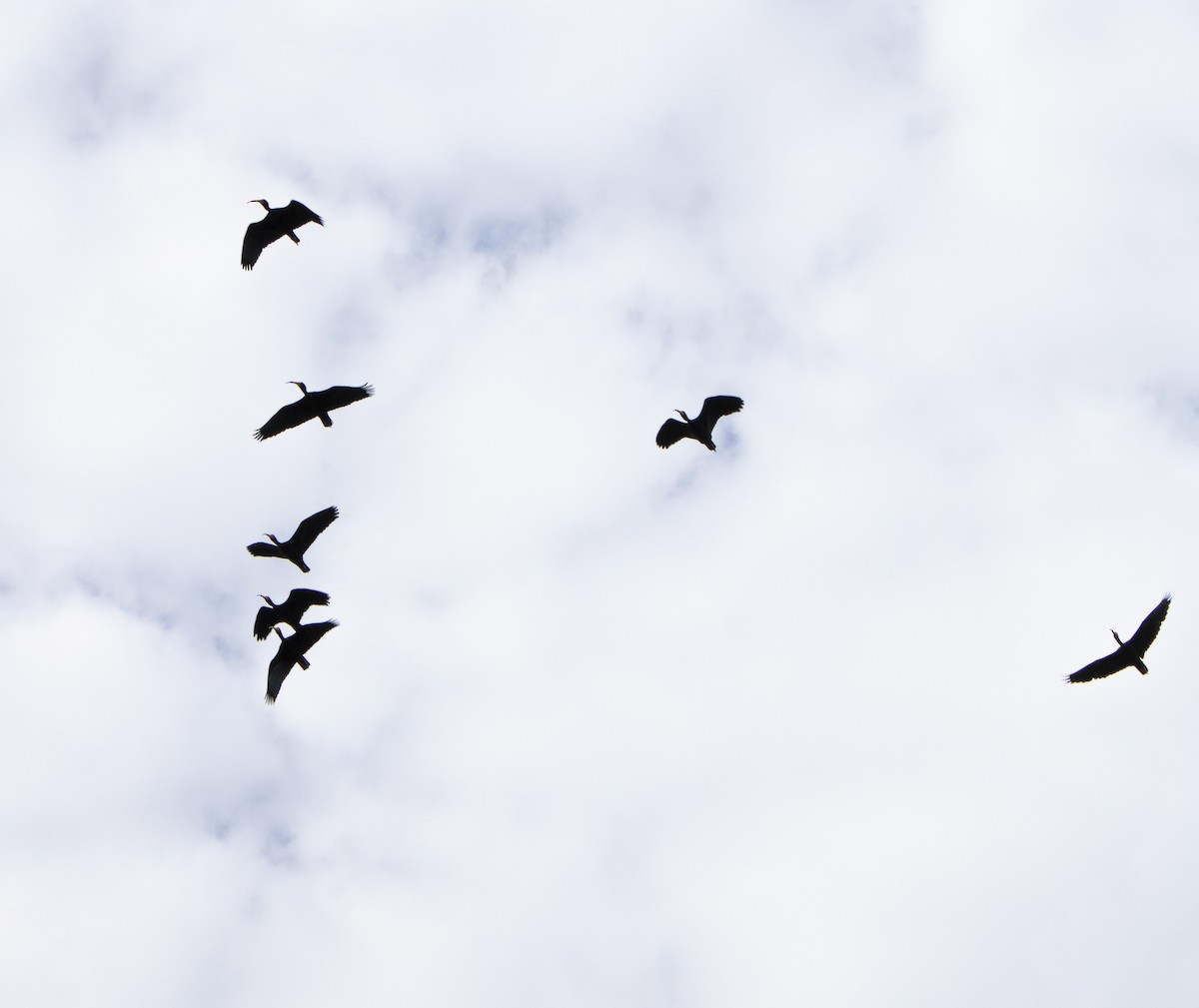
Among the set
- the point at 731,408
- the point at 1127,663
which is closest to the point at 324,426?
the point at 731,408

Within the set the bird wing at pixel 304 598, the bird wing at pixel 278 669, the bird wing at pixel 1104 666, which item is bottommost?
the bird wing at pixel 1104 666

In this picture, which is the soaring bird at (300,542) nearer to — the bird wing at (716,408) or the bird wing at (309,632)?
the bird wing at (309,632)

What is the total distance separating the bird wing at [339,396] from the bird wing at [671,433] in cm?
861

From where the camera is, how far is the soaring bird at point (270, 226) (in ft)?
83.6

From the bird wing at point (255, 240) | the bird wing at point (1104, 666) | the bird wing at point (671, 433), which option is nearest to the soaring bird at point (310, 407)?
the bird wing at point (255, 240)

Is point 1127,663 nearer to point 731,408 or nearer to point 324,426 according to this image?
point 731,408

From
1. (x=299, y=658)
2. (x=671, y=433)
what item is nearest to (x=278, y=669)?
(x=299, y=658)

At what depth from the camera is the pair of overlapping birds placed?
79.5ft

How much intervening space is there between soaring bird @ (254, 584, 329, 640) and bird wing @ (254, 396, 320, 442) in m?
3.63

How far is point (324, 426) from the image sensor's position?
2534 cm

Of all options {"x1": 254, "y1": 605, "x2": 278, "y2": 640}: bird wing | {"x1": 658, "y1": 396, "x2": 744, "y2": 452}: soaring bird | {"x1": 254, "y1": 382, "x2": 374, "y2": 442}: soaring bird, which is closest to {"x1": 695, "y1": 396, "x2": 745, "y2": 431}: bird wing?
{"x1": 658, "y1": 396, "x2": 744, "y2": 452}: soaring bird

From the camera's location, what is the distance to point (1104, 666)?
26266 mm

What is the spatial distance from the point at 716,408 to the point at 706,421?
448 mm

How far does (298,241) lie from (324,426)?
4725 millimetres
